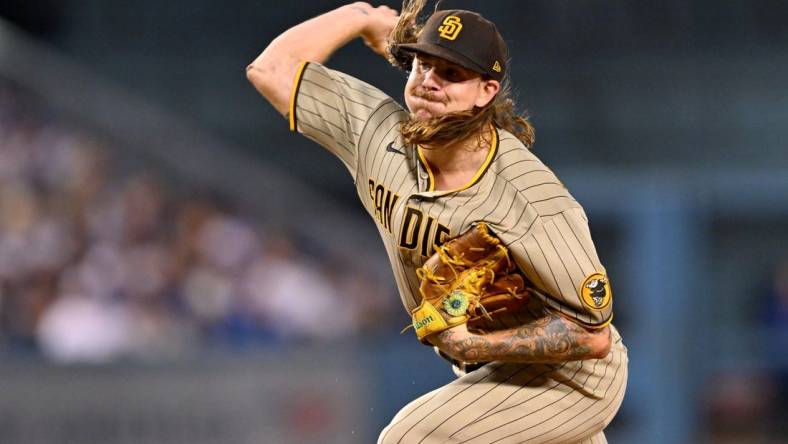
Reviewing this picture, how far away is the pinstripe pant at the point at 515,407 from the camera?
3.31m

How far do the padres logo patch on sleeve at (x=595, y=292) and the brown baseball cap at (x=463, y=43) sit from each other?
1.93 ft

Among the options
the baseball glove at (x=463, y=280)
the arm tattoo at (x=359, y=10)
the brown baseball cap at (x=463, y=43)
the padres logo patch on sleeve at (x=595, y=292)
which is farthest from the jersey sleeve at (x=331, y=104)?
the padres logo patch on sleeve at (x=595, y=292)

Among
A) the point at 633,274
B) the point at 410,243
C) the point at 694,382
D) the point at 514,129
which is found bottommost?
the point at 694,382

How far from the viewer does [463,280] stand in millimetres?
3170

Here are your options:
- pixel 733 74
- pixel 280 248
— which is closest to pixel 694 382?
pixel 280 248

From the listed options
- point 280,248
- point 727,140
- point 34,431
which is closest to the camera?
point 34,431

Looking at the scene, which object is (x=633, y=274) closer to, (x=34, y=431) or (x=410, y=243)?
(x=34, y=431)

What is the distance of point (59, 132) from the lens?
798 centimetres

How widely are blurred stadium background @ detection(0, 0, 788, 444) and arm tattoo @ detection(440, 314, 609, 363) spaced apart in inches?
143

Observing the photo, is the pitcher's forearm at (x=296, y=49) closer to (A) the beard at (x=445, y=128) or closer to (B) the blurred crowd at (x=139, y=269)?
(A) the beard at (x=445, y=128)

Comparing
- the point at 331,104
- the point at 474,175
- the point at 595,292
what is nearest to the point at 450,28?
the point at 474,175

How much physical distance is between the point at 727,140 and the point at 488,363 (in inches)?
306

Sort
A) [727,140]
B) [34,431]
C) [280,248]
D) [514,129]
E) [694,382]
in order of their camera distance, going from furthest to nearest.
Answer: [727,140]
[694,382]
[280,248]
[34,431]
[514,129]

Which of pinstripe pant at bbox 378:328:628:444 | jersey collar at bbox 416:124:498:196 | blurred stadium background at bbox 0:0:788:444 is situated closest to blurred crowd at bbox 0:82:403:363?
blurred stadium background at bbox 0:0:788:444
